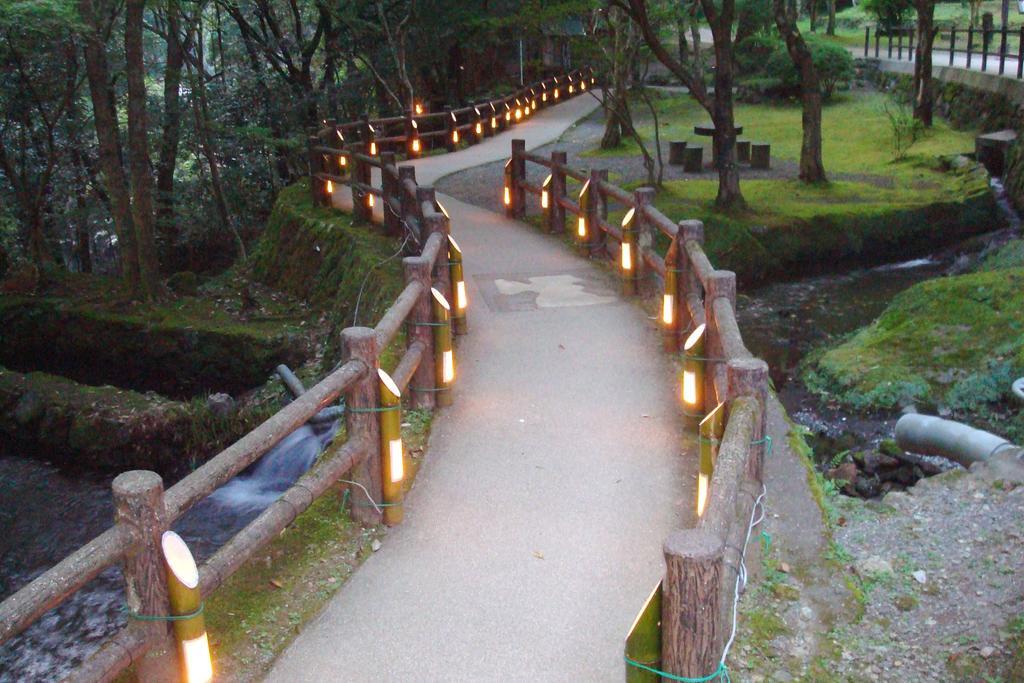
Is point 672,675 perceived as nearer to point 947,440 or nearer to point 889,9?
point 947,440

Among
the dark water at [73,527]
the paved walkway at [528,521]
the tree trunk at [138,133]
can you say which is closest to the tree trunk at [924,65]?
the tree trunk at [138,133]

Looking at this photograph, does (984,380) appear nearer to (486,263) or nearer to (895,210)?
(486,263)

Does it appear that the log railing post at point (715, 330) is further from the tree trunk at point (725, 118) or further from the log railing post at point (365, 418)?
the tree trunk at point (725, 118)

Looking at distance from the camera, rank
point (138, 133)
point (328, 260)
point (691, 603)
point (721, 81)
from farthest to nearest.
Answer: point (721, 81) < point (138, 133) < point (328, 260) < point (691, 603)

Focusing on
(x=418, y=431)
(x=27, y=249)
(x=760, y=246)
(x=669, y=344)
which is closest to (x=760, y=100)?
(x=760, y=246)

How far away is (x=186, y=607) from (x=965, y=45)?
36821 mm

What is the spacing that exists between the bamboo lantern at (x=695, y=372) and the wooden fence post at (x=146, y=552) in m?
3.79

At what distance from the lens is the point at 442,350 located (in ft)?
24.4

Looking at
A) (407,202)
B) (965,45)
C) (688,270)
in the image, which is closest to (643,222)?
(688,270)

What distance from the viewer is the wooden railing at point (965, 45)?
2547 cm

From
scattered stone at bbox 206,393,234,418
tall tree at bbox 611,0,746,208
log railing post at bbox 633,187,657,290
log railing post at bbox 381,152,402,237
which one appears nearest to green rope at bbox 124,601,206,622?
log railing post at bbox 633,187,657,290

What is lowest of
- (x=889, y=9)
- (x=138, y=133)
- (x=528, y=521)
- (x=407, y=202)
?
(x=528, y=521)

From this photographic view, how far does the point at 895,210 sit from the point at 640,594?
14.2 metres

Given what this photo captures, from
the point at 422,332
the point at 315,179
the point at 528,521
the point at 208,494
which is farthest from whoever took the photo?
the point at 315,179
